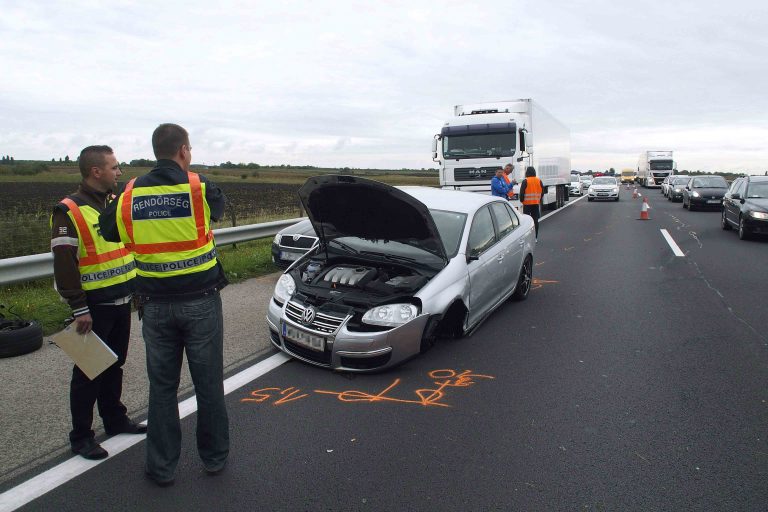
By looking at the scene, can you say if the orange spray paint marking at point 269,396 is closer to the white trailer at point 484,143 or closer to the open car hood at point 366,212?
the open car hood at point 366,212

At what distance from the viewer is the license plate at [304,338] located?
16.2 ft

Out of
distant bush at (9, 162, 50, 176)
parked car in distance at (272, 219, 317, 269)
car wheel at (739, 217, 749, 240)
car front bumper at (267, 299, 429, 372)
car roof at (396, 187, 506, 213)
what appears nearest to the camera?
car front bumper at (267, 299, 429, 372)

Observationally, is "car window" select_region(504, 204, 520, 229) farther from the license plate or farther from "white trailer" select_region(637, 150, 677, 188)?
"white trailer" select_region(637, 150, 677, 188)

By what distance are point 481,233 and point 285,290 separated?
2287 millimetres

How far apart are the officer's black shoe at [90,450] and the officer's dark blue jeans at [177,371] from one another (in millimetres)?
414

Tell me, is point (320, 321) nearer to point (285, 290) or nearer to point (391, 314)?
point (391, 314)

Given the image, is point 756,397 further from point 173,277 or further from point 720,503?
point 173,277

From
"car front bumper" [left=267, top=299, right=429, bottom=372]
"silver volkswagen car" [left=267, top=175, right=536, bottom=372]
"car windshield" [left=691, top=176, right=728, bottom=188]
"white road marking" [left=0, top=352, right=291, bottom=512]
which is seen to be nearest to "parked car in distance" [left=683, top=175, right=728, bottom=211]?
"car windshield" [left=691, top=176, right=728, bottom=188]

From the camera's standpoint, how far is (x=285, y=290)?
5.60 metres

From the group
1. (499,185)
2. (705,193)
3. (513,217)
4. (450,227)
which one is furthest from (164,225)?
(705,193)

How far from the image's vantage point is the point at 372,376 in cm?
496

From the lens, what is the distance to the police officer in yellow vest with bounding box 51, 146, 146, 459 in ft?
11.2

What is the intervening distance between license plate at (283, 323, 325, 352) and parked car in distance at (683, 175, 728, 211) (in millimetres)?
24217

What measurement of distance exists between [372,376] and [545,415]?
146cm
